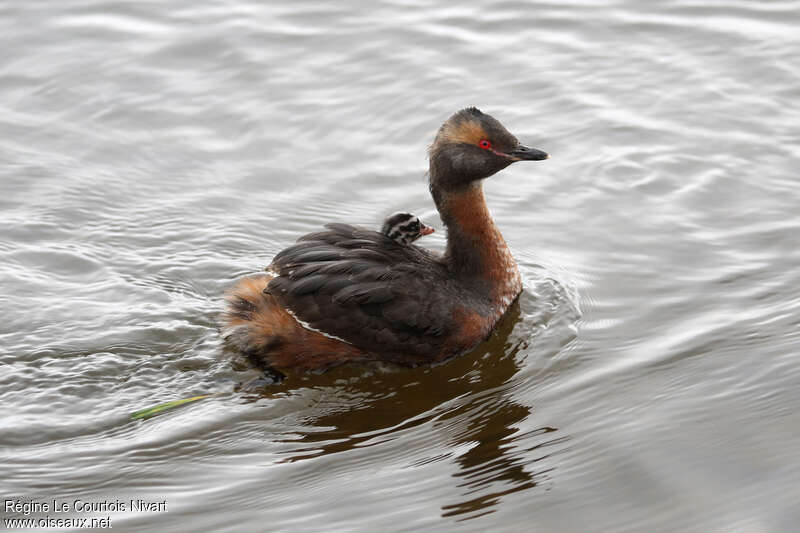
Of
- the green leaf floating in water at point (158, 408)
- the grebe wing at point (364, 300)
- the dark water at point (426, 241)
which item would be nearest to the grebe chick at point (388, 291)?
the grebe wing at point (364, 300)

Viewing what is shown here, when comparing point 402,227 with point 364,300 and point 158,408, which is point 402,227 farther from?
point 158,408

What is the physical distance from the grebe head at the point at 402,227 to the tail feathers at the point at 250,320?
83 cm

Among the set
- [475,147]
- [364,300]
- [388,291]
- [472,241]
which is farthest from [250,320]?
[475,147]

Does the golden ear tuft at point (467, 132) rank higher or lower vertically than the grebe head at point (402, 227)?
higher

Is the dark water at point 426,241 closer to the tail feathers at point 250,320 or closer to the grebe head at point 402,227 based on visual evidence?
the tail feathers at point 250,320

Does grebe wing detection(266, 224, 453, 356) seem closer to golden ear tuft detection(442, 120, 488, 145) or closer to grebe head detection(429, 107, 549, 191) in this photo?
grebe head detection(429, 107, 549, 191)

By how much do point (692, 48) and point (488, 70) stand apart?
6.19 ft

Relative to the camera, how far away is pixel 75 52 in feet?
33.6

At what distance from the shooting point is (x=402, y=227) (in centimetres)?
689

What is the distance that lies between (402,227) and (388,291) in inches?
23.8

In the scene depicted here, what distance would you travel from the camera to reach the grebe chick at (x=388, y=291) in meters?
6.45

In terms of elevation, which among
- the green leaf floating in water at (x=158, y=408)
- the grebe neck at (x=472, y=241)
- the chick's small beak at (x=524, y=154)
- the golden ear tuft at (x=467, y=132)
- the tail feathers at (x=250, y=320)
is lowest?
the green leaf floating in water at (x=158, y=408)

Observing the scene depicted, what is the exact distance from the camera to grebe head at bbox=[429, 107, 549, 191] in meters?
6.78

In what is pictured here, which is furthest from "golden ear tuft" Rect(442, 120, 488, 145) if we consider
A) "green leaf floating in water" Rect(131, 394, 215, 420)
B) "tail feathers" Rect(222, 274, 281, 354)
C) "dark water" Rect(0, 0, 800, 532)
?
"green leaf floating in water" Rect(131, 394, 215, 420)
